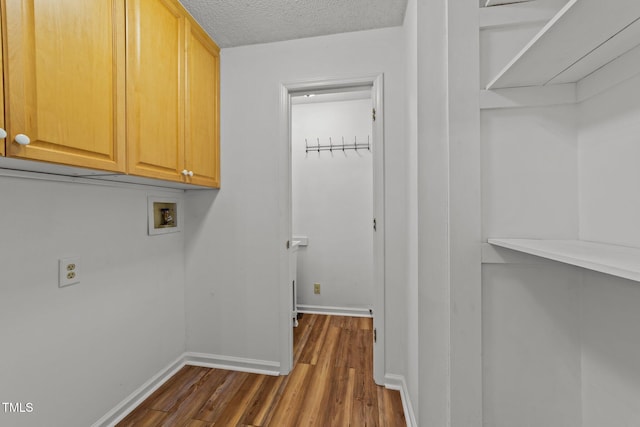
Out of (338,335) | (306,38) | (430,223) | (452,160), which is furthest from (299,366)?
(306,38)

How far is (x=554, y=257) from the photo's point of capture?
1.92 feet

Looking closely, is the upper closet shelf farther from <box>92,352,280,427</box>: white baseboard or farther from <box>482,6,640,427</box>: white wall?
<box>92,352,280,427</box>: white baseboard

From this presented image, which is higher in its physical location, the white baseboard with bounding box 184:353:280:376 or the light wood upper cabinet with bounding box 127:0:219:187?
the light wood upper cabinet with bounding box 127:0:219:187

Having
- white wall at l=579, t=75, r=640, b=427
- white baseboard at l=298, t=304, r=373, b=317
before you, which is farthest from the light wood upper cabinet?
white baseboard at l=298, t=304, r=373, b=317

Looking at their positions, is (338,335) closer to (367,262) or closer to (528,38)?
(367,262)

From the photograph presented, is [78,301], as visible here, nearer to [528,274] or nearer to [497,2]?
[528,274]

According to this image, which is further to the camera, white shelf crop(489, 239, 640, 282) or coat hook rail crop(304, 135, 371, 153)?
coat hook rail crop(304, 135, 371, 153)

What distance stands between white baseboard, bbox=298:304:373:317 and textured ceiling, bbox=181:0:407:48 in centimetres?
254

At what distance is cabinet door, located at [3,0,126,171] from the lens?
0.78 metres

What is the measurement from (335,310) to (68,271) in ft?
7.58

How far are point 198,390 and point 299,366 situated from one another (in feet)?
2.22

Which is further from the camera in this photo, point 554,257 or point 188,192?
point 188,192

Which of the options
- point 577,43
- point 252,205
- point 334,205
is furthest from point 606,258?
point 334,205

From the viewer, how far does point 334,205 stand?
9.70ft
